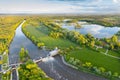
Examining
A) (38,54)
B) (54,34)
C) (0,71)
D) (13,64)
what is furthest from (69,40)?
(0,71)

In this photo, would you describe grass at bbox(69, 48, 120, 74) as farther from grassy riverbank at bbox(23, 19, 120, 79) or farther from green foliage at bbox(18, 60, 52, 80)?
green foliage at bbox(18, 60, 52, 80)

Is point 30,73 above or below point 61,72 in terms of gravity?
above

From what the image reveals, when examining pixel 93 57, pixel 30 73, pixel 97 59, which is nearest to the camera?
pixel 30 73

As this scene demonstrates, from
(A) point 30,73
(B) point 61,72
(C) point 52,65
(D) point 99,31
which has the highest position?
(A) point 30,73

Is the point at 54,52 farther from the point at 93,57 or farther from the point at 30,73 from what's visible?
the point at 30,73

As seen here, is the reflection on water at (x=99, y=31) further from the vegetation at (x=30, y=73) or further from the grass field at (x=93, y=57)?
the vegetation at (x=30, y=73)

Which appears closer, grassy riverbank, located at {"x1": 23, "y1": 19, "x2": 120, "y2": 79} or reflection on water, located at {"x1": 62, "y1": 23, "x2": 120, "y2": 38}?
grassy riverbank, located at {"x1": 23, "y1": 19, "x2": 120, "y2": 79}

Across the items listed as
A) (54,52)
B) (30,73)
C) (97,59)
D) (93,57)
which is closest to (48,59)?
(54,52)

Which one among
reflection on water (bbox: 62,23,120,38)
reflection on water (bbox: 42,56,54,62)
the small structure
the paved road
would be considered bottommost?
the paved road

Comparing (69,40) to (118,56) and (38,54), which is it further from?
(118,56)

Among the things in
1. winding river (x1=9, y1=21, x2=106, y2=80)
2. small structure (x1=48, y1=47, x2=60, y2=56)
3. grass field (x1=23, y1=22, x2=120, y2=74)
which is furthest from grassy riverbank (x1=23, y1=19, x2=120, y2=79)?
winding river (x1=9, y1=21, x2=106, y2=80)

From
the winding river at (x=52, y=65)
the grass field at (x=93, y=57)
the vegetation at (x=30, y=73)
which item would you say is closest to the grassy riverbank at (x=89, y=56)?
the grass field at (x=93, y=57)
